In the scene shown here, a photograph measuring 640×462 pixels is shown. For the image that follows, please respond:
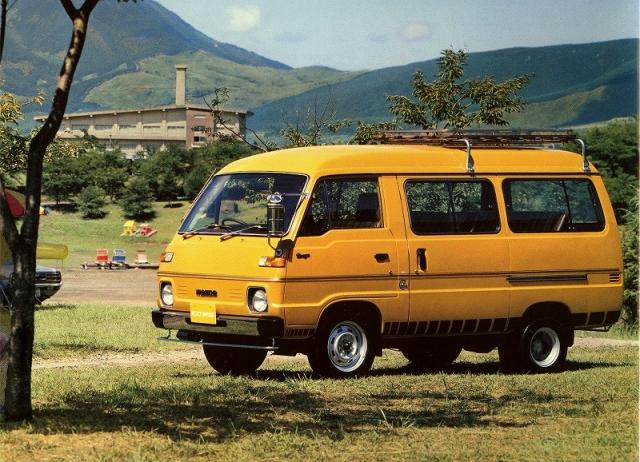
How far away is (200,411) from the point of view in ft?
35.8

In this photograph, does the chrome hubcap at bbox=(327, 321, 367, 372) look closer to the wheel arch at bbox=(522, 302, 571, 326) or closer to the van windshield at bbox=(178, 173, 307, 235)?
the van windshield at bbox=(178, 173, 307, 235)

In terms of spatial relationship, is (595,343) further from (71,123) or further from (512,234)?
(71,123)

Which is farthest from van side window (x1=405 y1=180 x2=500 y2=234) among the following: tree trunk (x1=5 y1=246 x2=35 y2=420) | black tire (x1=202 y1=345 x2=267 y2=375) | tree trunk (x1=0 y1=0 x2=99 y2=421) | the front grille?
the front grille

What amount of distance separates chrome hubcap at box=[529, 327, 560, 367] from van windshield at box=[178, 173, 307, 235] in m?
3.54

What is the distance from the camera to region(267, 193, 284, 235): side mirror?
44.0ft

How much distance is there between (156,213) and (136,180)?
14.7 feet

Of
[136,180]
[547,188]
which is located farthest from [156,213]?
[547,188]

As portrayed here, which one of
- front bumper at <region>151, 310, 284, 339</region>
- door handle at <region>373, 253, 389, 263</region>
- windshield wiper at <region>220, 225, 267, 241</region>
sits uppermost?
windshield wiper at <region>220, 225, 267, 241</region>

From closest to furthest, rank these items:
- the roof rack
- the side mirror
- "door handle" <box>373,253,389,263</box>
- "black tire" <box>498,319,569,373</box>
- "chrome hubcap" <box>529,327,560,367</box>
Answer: the side mirror
"door handle" <box>373,253,389,263</box>
"black tire" <box>498,319,569,373</box>
"chrome hubcap" <box>529,327,560,367</box>
the roof rack

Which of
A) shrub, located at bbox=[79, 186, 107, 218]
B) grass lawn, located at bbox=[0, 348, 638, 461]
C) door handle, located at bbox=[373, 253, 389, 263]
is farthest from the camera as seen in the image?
shrub, located at bbox=[79, 186, 107, 218]

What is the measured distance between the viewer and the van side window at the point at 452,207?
48.1 ft

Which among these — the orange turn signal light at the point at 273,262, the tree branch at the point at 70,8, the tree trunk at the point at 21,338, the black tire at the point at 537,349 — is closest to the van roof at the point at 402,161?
the orange turn signal light at the point at 273,262

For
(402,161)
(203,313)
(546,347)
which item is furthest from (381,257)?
(546,347)

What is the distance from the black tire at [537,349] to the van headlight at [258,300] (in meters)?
3.27
